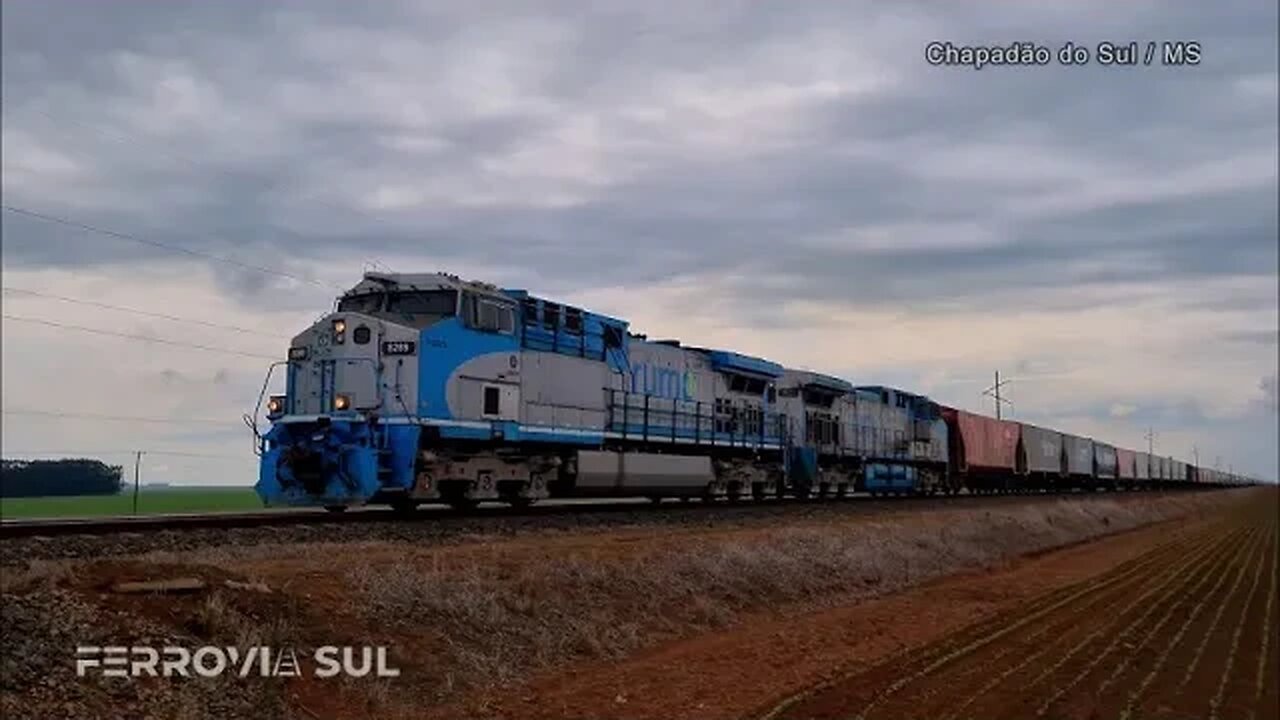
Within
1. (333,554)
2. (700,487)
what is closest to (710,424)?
(700,487)

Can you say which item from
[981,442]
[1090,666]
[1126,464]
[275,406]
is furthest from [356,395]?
[1126,464]

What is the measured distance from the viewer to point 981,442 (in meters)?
57.9

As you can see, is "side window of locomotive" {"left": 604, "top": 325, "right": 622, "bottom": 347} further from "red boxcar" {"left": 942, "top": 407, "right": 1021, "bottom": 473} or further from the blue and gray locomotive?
"red boxcar" {"left": 942, "top": 407, "right": 1021, "bottom": 473}

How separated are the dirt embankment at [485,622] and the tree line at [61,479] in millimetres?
13816

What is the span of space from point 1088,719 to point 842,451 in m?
30.5

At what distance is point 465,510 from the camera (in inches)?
844

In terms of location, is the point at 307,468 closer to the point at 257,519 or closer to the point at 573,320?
the point at 257,519

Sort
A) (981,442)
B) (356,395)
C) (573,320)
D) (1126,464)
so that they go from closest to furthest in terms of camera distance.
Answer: (356,395) → (573,320) → (981,442) → (1126,464)

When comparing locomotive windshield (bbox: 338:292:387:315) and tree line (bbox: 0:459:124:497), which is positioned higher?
locomotive windshield (bbox: 338:292:387:315)

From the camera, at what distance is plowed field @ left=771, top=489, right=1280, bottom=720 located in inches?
434

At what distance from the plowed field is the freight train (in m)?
9.34

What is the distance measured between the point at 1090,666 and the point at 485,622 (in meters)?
7.24

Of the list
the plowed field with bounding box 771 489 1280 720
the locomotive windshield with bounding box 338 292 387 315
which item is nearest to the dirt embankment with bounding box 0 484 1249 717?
the plowed field with bounding box 771 489 1280 720

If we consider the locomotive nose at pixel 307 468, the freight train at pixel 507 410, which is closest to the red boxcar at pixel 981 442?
the freight train at pixel 507 410
